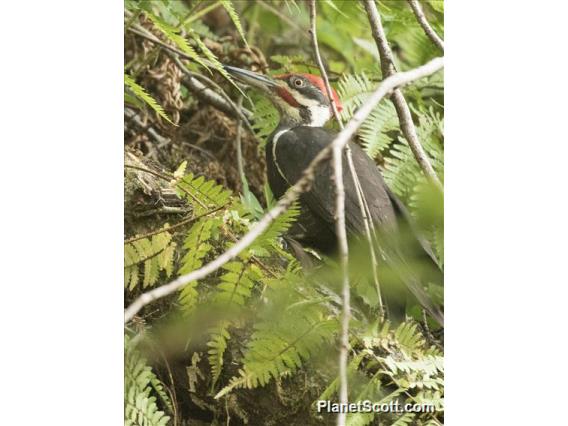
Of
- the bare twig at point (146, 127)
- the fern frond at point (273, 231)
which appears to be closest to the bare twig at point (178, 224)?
the fern frond at point (273, 231)

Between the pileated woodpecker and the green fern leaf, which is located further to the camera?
the green fern leaf

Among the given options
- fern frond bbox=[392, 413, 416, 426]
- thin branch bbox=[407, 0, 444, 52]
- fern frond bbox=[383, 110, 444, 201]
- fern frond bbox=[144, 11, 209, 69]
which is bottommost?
fern frond bbox=[392, 413, 416, 426]

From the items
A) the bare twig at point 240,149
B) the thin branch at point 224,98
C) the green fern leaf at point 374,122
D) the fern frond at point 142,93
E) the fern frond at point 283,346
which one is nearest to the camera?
the fern frond at point 283,346

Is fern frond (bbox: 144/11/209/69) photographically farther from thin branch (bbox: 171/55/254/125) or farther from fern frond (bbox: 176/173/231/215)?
fern frond (bbox: 176/173/231/215)

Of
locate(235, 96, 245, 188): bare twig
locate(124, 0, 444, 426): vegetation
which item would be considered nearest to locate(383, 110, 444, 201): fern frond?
locate(124, 0, 444, 426): vegetation

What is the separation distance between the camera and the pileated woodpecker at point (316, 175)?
2.72m

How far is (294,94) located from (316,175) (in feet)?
1.80

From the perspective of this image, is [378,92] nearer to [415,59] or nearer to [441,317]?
[441,317]

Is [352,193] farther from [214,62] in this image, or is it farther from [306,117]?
[214,62]

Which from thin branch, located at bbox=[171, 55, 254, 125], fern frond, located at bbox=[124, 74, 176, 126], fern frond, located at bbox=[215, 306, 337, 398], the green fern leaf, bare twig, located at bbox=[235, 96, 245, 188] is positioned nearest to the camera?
fern frond, located at bbox=[215, 306, 337, 398]

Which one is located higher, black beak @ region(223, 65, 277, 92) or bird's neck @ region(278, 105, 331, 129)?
black beak @ region(223, 65, 277, 92)

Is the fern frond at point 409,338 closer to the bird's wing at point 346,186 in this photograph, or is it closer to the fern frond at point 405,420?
the fern frond at point 405,420

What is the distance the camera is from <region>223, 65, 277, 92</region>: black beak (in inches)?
121

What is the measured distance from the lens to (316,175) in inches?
→ 105
